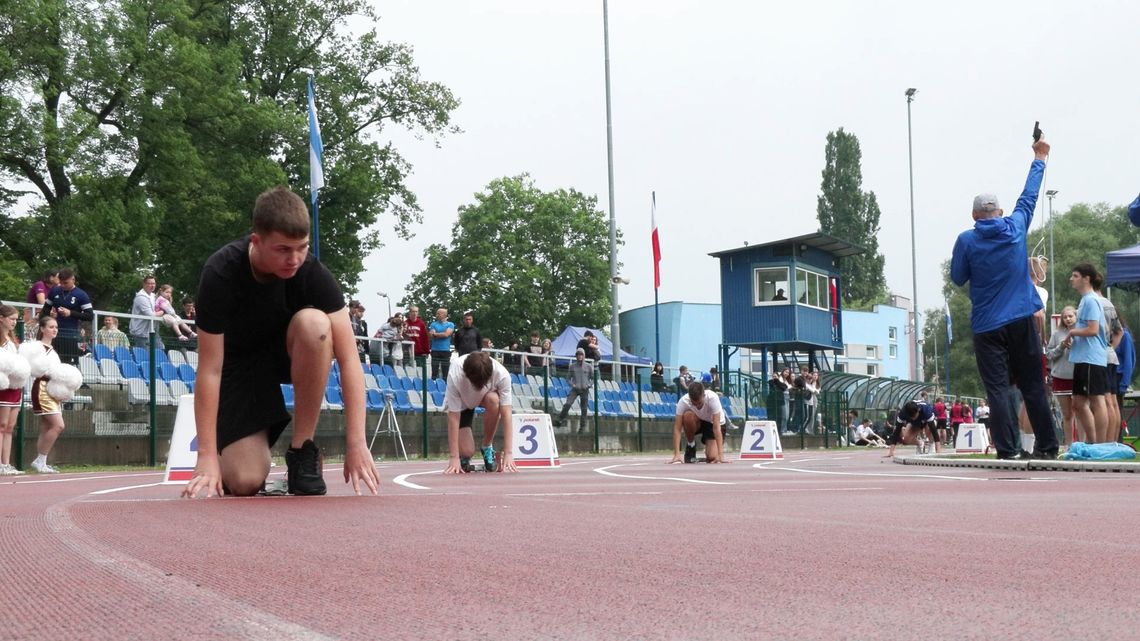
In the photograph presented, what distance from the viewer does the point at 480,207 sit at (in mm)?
85125

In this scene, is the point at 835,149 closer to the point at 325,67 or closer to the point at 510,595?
the point at 325,67

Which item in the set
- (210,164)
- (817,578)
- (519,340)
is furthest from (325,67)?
(817,578)

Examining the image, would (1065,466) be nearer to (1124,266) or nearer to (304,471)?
(304,471)

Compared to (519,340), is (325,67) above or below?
above

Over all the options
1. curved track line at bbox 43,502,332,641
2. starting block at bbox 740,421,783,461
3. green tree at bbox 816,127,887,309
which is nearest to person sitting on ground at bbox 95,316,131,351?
starting block at bbox 740,421,783,461

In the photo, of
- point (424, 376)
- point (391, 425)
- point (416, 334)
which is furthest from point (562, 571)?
point (416, 334)

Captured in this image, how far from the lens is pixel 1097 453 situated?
11.8 meters

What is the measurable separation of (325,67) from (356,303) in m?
28.6

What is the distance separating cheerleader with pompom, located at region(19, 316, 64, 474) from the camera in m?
16.6

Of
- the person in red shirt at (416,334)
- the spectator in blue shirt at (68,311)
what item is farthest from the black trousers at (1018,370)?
the person in red shirt at (416,334)

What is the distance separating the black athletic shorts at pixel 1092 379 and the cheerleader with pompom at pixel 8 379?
10.9 metres

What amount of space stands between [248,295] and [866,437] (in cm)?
4079

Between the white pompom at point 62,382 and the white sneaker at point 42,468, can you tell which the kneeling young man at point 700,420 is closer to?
the white pompom at point 62,382

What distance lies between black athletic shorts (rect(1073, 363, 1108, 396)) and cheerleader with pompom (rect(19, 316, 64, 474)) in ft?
36.7
